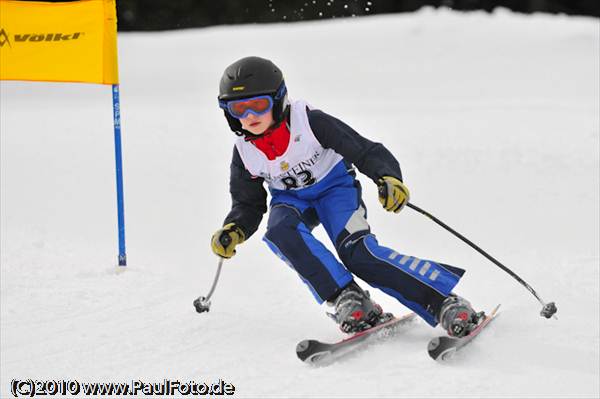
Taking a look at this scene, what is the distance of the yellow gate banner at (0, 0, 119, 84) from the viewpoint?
512 centimetres

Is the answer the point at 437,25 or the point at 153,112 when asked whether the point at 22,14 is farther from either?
the point at 437,25

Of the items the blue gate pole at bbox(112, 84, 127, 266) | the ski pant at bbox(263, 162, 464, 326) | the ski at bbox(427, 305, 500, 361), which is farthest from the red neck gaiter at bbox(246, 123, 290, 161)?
the blue gate pole at bbox(112, 84, 127, 266)

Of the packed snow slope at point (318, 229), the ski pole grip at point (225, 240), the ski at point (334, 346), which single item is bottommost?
the packed snow slope at point (318, 229)

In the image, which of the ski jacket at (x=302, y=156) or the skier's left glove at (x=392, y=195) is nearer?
the skier's left glove at (x=392, y=195)

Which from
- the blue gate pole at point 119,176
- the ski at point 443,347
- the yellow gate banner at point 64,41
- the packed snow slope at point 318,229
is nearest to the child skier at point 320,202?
the ski at point 443,347

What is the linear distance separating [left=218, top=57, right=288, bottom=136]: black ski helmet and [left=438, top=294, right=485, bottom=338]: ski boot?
120 centimetres

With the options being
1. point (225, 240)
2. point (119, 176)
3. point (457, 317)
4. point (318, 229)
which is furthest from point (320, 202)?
point (318, 229)

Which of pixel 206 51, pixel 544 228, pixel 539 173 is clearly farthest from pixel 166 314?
pixel 206 51

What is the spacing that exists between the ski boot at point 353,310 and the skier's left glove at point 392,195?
0.43m

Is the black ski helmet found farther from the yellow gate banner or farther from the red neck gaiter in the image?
the yellow gate banner

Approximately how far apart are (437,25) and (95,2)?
33.8ft

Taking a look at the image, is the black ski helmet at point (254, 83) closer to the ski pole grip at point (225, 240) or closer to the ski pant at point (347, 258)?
the ski pant at point (347, 258)

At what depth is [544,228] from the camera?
19.0ft

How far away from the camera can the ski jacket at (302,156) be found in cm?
378
